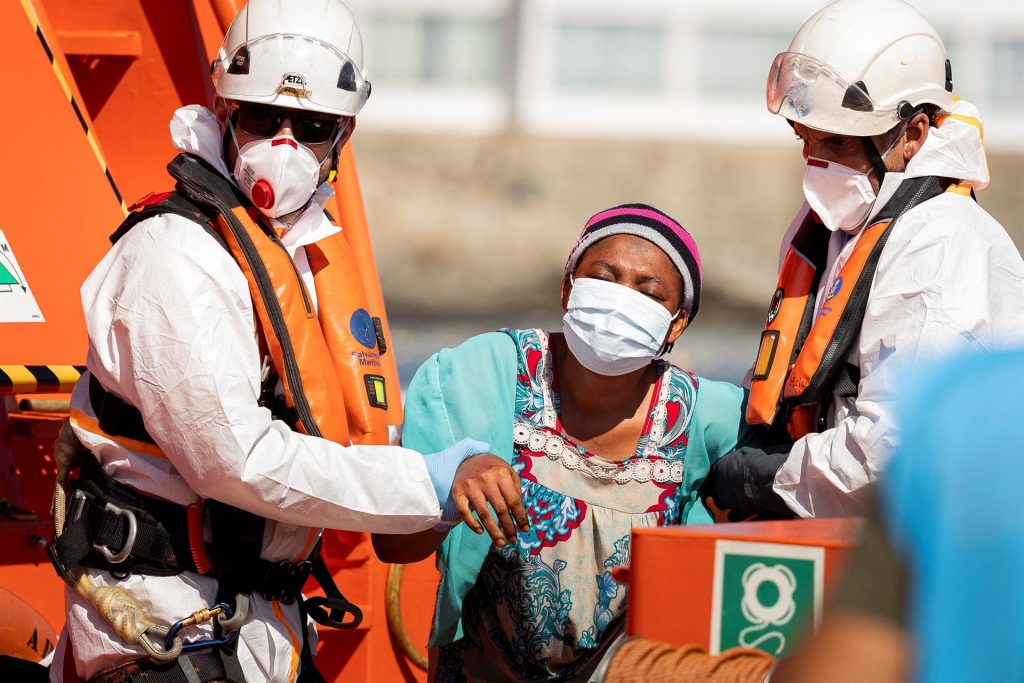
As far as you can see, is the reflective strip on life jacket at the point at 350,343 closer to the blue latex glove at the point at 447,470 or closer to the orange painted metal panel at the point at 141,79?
the blue latex glove at the point at 447,470

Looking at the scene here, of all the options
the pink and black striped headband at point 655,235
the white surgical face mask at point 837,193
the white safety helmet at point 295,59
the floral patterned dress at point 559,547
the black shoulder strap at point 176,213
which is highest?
the white safety helmet at point 295,59

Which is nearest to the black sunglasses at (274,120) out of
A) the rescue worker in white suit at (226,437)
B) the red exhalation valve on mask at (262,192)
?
the rescue worker in white suit at (226,437)

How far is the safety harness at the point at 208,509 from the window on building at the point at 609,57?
14021 millimetres

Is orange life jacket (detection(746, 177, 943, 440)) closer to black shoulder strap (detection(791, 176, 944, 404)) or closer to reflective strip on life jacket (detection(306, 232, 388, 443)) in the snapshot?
black shoulder strap (detection(791, 176, 944, 404))

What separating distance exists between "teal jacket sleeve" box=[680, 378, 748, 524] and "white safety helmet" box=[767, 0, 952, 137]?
0.67 metres

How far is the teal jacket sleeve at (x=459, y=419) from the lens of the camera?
9.82ft

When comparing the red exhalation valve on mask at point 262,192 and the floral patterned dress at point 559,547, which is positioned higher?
the red exhalation valve on mask at point 262,192

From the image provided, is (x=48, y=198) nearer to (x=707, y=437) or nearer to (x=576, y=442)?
(x=576, y=442)

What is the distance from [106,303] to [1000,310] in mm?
1845

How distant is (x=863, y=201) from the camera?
10.1 feet

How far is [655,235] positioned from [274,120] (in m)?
0.90

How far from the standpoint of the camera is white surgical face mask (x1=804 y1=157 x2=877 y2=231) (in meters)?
3.09

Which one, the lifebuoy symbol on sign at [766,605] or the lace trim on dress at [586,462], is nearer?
the lifebuoy symbol on sign at [766,605]

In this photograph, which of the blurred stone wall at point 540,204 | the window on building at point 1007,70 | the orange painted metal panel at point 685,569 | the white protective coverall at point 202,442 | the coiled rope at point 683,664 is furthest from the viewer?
the window on building at point 1007,70
